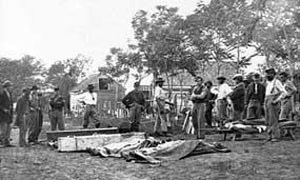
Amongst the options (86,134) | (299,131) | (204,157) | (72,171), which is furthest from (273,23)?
(72,171)

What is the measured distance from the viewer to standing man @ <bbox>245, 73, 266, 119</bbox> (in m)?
12.0

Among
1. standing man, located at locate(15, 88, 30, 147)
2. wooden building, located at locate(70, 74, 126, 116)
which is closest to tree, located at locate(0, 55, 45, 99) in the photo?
wooden building, located at locate(70, 74, 126, 116)

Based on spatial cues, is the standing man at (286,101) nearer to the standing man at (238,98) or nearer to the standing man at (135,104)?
the standing man at (238,98)

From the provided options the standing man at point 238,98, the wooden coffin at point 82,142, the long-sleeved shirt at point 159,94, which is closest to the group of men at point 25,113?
the wooden coffin at point 82,142

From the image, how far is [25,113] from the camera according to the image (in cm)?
1250

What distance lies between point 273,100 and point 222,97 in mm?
2915

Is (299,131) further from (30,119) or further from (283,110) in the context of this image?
(30,119)

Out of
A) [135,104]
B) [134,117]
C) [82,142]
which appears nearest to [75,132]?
[82,142]

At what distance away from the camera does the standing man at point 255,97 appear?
12.0 meters

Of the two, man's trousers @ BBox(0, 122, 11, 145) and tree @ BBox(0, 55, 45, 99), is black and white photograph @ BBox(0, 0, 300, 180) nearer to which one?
man's trousers @ BBox(0, 122, 11, 145)

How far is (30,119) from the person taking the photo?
12.8m

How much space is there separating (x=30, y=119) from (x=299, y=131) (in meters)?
7.35

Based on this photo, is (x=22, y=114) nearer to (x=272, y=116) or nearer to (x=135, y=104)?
(x=135, y=104)

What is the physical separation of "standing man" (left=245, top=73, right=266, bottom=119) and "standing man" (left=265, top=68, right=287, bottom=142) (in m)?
1.19
